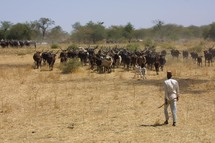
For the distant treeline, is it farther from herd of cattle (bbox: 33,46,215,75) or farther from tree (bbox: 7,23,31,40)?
herd of cattle (bbox: 33,46,215,75)

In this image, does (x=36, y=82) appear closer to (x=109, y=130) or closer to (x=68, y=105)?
(x=68, y=105)

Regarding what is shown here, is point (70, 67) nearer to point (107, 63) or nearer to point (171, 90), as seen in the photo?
point (107, 63)

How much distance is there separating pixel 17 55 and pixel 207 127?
1716 inches

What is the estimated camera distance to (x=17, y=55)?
5438cm

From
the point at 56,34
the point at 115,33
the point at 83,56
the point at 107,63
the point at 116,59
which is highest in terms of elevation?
the point at 56,34

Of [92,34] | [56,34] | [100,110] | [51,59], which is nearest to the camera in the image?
[100,110]

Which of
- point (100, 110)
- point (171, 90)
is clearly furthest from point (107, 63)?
point (171, 90)

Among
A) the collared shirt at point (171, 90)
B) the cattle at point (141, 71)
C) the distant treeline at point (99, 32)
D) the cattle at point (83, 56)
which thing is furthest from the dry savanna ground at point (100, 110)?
the distant treeline at point (99, 32)

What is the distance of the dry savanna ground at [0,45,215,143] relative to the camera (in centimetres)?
1283

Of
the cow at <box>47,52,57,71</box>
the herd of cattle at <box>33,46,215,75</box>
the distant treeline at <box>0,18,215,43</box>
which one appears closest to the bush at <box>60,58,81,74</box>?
the herd of cattle at <box>33,46,215,75</box>

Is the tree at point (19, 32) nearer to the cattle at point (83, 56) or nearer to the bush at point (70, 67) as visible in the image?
the cattle at point (83, 56)

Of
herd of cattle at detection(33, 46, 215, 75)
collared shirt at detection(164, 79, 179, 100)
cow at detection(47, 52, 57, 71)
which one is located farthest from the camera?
cow at detection(47, 52, 57, 71)

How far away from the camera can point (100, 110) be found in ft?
55.4

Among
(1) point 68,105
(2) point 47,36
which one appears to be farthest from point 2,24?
(1) point 68,105
